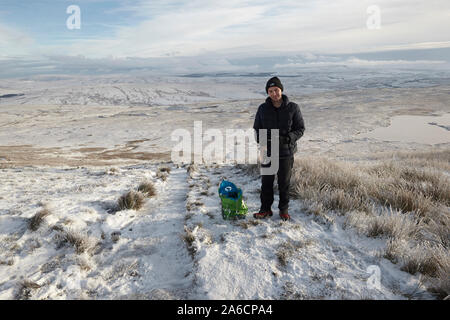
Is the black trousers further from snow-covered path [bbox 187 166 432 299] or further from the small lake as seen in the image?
the small lake

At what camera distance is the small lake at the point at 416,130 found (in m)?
34.0

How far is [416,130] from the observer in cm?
3938

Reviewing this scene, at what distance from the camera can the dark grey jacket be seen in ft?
14.0

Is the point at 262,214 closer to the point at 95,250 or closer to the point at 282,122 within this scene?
the point at 282,122

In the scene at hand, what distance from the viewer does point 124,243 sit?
4184mm

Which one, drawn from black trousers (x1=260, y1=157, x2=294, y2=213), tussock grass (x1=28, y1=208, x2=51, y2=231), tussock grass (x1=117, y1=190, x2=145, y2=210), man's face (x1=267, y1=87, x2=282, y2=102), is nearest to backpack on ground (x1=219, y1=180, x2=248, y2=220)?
black trousers (x1=260, y1=157, x2=294, y2=213)

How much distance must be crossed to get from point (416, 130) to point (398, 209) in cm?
4348

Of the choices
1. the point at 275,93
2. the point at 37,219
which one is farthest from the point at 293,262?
the point at 37,219

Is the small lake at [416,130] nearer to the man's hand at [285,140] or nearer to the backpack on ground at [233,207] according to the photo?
the man's hand at [285,140]

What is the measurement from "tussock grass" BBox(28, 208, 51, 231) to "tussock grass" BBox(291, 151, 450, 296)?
15.3 ft

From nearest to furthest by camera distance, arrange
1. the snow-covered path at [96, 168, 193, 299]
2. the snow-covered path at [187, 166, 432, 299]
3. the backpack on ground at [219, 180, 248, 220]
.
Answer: the snow-covered path at [187, 166, 432, 299] → the snow-covered path at [96, 168, 193, 299] → the backpack on ground at [219, 180, 248, 220]
